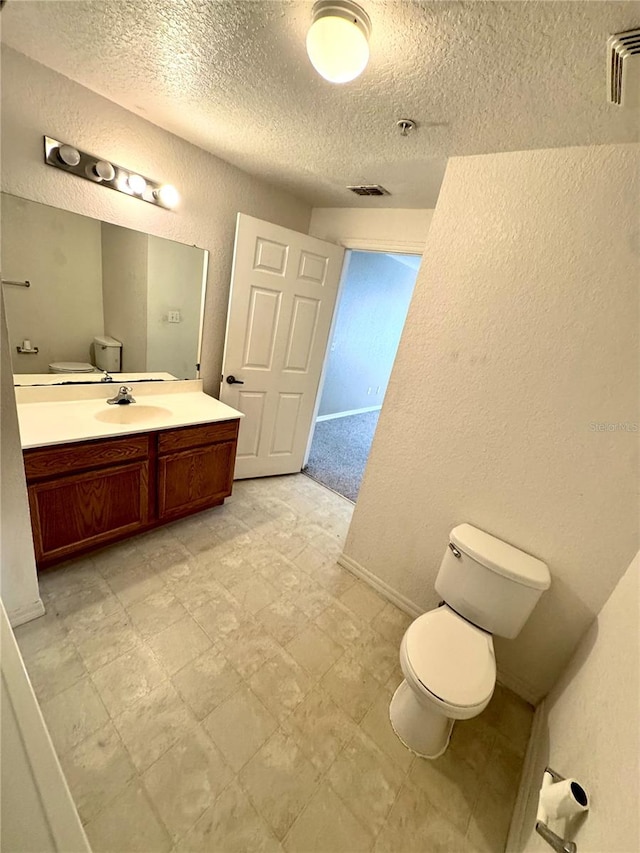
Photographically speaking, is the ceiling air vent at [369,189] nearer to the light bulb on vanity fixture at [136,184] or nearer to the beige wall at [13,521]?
the light bulb on vanity fixture at [136,184]

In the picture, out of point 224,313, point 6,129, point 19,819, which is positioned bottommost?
point 19,819

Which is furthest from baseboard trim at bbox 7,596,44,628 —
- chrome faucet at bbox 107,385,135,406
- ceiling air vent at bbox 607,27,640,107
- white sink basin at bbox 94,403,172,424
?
ceiling air vent at bbox 607,27,640,107

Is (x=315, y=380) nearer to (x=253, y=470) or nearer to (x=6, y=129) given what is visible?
(x=253, y=470)

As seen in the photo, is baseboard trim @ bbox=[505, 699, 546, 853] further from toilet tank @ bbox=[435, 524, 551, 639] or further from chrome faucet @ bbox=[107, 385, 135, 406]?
chrome faucet @ bbox=[107, 385, 135, 406]

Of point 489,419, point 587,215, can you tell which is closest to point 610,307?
point 587,215

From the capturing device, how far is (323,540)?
233cm

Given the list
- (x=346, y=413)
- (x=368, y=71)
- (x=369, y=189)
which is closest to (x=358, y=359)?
(x=346, y=413)

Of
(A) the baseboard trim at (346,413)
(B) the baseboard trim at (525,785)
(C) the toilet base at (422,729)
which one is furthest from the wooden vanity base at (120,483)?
(A) the baseboard trim at (346,413)

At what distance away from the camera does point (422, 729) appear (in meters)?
1.26

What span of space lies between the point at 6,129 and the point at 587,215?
2.35 meters

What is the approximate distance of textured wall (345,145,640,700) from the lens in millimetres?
1202

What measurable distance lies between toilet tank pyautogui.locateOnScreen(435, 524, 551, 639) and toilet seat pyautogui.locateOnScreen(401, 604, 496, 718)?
3.1 inches

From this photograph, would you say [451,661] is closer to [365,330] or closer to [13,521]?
[13,521]

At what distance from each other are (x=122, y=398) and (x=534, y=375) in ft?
7.20
